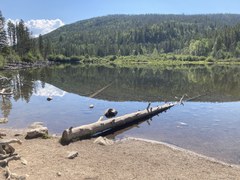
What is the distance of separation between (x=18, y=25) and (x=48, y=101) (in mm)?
137036

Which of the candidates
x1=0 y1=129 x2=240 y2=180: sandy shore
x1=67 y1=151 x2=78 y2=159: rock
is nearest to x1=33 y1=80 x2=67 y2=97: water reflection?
x1=0 y1=129 x2=240 y2=180: sandy shore

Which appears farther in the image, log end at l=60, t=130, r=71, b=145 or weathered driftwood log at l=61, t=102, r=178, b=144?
weathered driftwood log at l=61, t=102, r=178, b=144

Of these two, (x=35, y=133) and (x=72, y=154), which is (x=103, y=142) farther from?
(x=35, y=133)

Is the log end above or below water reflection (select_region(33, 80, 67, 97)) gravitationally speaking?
above

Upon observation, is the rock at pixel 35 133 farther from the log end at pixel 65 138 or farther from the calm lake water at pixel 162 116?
the calm lake water at pixel 162 116

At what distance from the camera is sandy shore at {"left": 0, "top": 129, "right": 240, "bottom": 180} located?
15.9 metres

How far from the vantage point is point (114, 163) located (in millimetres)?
17766

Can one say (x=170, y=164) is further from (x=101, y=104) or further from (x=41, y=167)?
(x=101, y=104)

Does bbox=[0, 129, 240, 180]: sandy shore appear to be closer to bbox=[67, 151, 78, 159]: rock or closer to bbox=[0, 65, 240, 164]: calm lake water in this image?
bbox=[67, 151, 78, 159]: rock

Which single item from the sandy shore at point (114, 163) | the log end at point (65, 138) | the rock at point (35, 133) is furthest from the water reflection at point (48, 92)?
the sandy shore at point (114, 163)

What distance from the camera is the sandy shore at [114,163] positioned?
52.1 ft

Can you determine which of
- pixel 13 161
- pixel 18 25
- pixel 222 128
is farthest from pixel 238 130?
pixel 18 25

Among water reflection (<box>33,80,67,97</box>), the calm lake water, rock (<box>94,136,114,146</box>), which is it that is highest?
rock (<box>94,136,114,146</box>)

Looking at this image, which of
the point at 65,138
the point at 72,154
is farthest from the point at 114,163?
the point at 65,138
